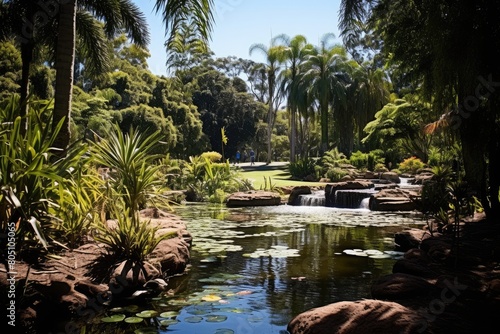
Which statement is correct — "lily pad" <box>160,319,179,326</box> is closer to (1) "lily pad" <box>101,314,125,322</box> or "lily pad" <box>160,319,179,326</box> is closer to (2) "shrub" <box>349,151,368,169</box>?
(1) "lily pad" <box>101,314,125,322</box>

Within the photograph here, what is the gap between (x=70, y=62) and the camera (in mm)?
6305

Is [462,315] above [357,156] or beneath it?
beneath

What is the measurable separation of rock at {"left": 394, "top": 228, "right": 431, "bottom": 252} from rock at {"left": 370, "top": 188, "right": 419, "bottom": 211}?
583 centimetres

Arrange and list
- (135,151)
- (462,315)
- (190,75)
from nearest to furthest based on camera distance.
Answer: (462,315)
(135,151)
(190,75)

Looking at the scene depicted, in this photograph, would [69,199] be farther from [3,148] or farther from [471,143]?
[471,143]

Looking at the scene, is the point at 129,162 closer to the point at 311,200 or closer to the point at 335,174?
the point at 311,200

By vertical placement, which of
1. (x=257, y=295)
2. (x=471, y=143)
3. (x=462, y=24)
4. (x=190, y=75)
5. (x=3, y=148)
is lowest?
(x=257, y=295)

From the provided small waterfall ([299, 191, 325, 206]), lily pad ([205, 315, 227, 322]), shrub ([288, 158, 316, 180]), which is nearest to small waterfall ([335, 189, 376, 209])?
small waterfall ([299, 191, 325, 206])

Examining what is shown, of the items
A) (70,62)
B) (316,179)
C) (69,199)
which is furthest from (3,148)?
(316,179)

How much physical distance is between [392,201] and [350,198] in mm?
2017

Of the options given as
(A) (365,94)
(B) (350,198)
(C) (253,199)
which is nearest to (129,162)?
(C) (253,199)

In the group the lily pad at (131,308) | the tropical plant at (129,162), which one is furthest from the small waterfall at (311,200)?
the lily pad at (131,308)

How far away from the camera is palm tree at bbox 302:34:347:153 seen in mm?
28625

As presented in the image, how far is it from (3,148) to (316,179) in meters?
21.2
